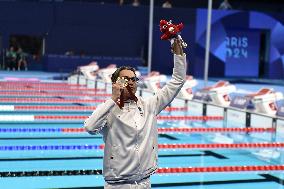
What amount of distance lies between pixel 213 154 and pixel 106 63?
14394 millimetres

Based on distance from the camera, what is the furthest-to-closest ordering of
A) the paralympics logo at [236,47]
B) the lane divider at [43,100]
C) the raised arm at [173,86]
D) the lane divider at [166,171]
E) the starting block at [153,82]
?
1. the paralympics logo at [236,47]
2. the starting block at [153,82]
3. the lane divider at [43,100]
4. the lane divider at [166,171]
5. the raised arm at [173,86]

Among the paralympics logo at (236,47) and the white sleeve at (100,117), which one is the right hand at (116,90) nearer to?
the white sleeve at (100,117)

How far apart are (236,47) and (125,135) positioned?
20.4m

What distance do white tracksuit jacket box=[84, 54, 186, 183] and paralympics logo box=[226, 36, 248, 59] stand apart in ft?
65.6

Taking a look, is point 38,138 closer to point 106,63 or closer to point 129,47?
point 106,63

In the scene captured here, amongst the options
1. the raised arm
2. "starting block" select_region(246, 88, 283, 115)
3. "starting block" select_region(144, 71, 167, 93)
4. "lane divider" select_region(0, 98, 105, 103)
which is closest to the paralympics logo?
A: "starting block" select_region(144, 71, 167, 93)

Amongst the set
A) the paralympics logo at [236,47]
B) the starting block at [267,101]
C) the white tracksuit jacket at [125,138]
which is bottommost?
the starting block at [267,101]

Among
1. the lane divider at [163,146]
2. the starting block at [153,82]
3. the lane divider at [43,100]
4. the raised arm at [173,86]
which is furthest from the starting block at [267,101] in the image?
the raised arm at [173,86]

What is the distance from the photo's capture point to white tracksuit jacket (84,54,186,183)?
2.31 metres

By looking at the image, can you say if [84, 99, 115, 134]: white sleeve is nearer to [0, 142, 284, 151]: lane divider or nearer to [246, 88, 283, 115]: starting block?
[0, 142, 284, 151]: lane divider

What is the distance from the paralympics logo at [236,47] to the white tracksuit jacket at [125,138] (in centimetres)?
1998

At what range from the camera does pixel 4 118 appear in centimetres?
875

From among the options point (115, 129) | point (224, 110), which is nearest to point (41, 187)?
point (115, 129)

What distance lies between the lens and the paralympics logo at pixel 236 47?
22.0m
